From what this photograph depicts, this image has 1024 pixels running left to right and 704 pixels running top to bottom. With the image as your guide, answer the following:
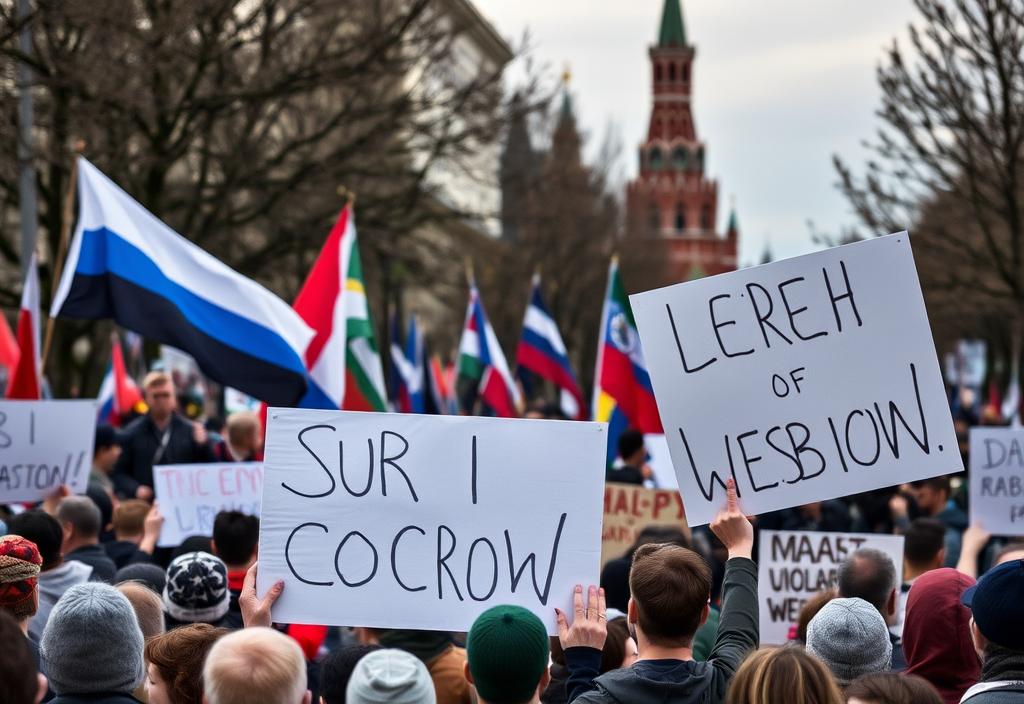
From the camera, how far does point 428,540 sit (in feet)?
14.2

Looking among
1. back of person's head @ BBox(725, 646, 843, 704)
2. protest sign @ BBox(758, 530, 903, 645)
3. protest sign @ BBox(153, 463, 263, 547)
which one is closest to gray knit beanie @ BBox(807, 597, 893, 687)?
back of person's head @ BBox(725, 646, 843, 704)

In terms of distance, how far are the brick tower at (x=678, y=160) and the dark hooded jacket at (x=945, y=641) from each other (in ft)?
409

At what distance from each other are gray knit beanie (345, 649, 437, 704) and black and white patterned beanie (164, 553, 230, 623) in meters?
1.97

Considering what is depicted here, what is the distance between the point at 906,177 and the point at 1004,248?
886 cm

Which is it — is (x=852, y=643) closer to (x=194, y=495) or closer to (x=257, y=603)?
(x=257, y=603)

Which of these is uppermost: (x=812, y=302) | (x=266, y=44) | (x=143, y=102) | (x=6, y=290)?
(x=266, y=44)

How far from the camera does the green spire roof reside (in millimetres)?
131000

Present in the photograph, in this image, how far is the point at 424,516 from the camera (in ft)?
14.3

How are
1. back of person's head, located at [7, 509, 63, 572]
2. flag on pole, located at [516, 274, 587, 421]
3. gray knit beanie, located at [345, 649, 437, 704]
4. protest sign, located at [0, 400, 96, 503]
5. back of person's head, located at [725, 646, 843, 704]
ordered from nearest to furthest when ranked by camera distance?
gray knit beanie, located at [345, 649, 437, 704]
back of person's head, located at [725, 646, 843, 704]
back of person's head, located at [7, 509, 63, 572]
protest sign, located at [0, 400, 96, 503]
flag on pole, located at [516, 274, 587, 421]

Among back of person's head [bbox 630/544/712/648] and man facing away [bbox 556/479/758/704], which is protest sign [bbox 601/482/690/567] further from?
back of person's head [bbox 630/544/712/648]

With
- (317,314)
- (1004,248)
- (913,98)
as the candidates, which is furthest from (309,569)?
(1004,248)

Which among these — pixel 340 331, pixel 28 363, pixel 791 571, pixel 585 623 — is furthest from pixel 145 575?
→ pixel 28 363

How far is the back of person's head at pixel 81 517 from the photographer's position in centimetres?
644

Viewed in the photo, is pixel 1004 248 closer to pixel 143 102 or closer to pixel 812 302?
pixel 143 102
